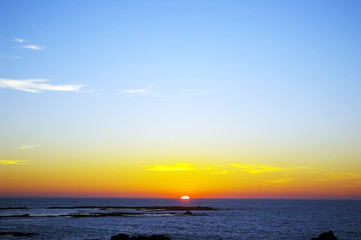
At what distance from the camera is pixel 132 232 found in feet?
204

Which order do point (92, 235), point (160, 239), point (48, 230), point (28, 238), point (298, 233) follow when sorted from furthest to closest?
point (298, 233) → point (48, 230) → point (92, 235) → point (28, 238) → point (160, 239)

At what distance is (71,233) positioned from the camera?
191 feet

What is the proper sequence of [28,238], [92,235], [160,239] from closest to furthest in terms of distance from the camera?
[160,239], [28,238], [92,235]

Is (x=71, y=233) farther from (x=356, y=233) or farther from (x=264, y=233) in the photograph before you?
(x=356, y=233)

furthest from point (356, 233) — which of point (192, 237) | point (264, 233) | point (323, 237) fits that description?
point (192, 237)

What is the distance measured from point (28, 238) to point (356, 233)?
185 feet

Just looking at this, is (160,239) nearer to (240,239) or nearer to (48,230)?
(240,239)

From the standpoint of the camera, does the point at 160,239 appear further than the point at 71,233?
No

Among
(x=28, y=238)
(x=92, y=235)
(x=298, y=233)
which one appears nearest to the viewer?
(x=28, y=238)

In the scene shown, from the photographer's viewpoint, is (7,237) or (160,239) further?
(7,237)

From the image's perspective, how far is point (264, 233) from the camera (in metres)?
65.6

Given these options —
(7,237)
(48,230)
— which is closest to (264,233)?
(48,230)

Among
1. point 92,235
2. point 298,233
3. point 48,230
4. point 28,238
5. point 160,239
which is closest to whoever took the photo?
point 160,239

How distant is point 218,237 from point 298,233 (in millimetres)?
17336
